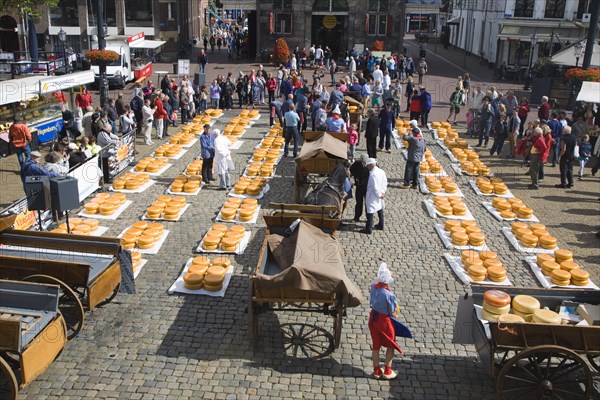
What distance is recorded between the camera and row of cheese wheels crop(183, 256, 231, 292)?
1172 centimetres

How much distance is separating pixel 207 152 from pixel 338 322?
30.0 ft

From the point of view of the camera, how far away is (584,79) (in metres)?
27.6

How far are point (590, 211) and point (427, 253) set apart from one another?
6189 millimetres

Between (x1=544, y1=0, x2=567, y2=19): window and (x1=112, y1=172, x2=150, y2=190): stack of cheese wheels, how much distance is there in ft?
122

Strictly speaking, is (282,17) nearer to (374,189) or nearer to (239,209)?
(239,209)

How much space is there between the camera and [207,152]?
1762 centimetres

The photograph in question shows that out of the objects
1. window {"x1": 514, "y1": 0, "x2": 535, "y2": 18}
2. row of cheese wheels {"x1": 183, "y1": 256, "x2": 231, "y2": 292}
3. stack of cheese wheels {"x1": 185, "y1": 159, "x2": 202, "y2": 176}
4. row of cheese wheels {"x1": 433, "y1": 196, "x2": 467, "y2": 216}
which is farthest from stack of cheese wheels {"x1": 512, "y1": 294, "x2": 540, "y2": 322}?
window {"x1": 514, "y1": 0, "x2": 535, "y2": 18}

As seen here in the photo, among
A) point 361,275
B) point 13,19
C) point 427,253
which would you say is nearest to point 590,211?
point 427,253

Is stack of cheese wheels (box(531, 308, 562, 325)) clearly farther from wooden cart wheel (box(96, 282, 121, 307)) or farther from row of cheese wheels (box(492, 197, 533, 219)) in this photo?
row of cheese wheels (box(492, 197, 533, 219))

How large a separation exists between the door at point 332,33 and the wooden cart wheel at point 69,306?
41.8m

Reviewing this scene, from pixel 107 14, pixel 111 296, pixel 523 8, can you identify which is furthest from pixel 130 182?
pixel 523 8

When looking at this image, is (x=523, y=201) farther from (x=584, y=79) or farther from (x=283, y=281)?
(x=584, y=79)

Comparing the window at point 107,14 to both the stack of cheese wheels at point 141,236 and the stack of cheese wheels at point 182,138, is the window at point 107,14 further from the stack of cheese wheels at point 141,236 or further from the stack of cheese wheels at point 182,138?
the stack of cheese wheels at point 141,236

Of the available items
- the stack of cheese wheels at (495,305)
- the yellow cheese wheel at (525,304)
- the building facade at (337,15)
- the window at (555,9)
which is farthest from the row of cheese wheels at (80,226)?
the window at (555,9)
